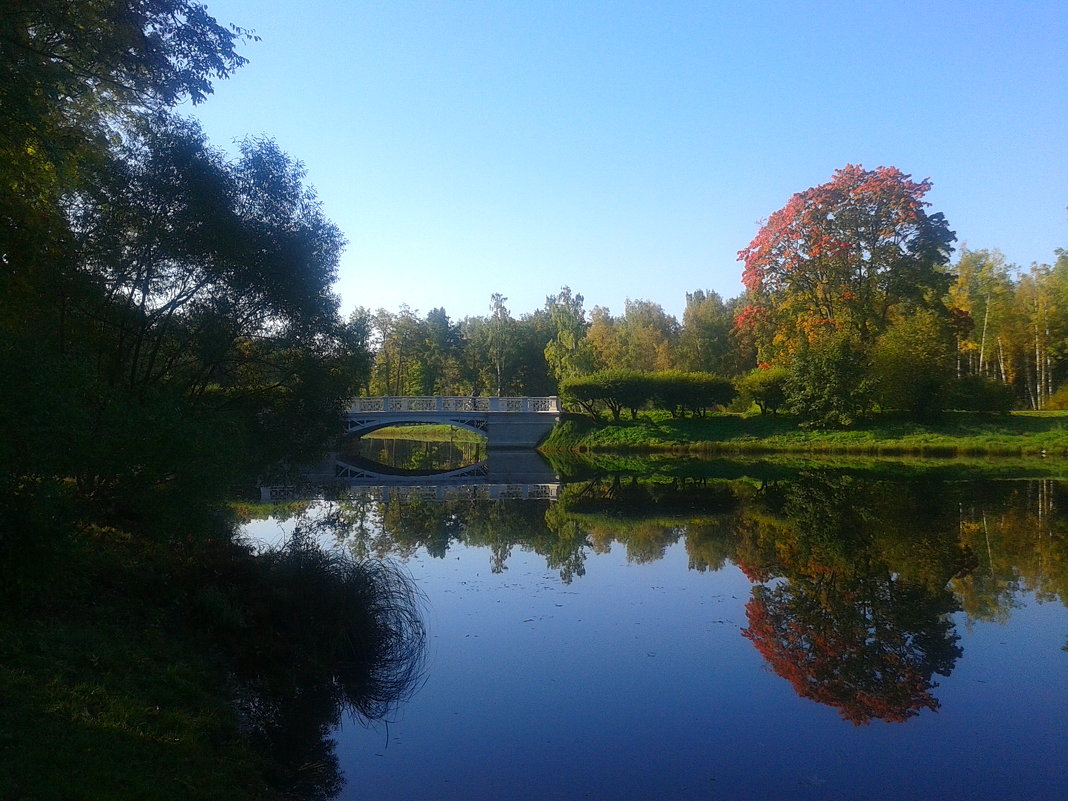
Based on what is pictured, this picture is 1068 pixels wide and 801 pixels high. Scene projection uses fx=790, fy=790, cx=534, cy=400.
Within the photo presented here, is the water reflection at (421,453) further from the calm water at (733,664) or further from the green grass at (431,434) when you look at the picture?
the calm water at (733,664)

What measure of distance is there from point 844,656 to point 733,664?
136cm

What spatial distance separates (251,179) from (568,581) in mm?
10052

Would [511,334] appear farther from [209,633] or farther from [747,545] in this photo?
[209,633]

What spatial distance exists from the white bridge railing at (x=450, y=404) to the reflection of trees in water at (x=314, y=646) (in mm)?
35437

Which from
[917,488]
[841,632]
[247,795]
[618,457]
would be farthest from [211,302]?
[618,457]

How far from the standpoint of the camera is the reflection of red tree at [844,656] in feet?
27.8

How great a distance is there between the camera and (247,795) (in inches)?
235

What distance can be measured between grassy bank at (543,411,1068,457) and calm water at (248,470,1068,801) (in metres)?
19.9

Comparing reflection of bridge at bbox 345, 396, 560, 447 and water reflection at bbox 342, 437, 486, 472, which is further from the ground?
reflection of bridge at bbox 345, 396, 560, 447

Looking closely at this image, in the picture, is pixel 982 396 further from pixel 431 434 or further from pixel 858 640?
pixel 431 434

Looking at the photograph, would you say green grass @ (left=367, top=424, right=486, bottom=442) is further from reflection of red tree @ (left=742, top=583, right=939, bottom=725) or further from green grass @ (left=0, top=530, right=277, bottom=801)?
green grass @ (left=0, top=530, right=277, bottom=801)

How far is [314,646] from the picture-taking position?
31.7ft

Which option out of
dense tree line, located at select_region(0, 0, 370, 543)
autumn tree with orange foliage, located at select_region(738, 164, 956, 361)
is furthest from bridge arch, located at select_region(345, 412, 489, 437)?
dense tree line, located at select_region(0, 0, 370, 543)

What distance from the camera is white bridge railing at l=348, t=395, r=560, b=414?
4688cm
